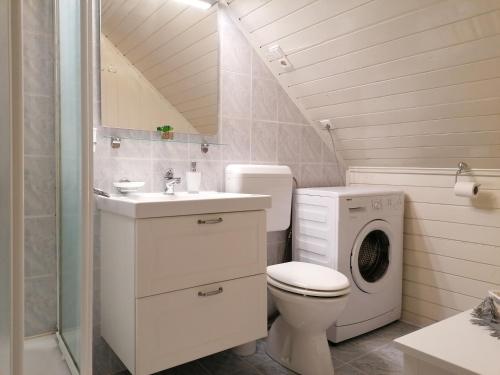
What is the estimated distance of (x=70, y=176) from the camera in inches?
55.6

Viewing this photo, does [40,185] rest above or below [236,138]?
below

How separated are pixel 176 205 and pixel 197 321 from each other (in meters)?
0.49

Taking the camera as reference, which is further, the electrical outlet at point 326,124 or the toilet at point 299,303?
the electrical outlet at point 326,124

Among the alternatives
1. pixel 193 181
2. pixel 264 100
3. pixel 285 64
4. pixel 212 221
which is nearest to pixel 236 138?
pixel 264 100

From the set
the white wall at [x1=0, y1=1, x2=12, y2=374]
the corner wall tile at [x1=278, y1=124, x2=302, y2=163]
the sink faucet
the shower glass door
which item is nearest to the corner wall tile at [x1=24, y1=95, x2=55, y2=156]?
the shower glass door

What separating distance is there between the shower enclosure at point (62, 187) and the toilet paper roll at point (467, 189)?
198cm

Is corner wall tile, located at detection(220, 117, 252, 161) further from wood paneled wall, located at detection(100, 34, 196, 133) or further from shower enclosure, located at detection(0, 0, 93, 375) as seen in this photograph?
shower enclosure, located at detection(0, 0, 93, 375)

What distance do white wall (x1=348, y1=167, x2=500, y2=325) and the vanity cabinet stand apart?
1290mm

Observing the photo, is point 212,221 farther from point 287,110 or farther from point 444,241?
point 444,241

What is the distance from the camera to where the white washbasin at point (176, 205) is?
57.8 inches

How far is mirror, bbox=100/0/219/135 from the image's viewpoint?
1915 mm

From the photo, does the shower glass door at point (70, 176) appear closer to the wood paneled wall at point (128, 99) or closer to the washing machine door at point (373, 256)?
the wood paneled wall at point (128, 99)

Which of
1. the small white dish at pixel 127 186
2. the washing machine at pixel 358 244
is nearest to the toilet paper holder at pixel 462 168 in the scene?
the washing machine at pixel 358 244

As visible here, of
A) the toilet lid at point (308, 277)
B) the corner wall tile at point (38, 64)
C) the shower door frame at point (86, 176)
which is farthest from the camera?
the toilet lid at point (308, 277)
